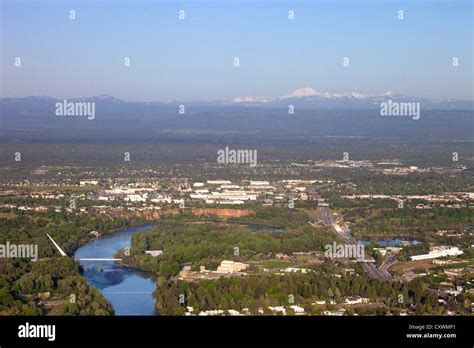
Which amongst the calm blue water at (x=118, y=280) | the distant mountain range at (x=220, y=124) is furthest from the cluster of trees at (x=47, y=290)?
the distant mountain range at (x=220, y=124)

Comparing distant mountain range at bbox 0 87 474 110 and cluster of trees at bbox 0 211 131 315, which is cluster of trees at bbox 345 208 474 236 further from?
distant mountain range at bbox 0 87 474 110

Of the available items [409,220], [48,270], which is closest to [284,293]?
[48,270]

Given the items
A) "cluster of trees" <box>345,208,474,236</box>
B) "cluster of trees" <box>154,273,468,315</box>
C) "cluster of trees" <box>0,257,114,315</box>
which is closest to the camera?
"cluster of trees" <box>0,257,114,315</box>

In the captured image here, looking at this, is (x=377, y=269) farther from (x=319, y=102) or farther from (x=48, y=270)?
(x=319, y=102)

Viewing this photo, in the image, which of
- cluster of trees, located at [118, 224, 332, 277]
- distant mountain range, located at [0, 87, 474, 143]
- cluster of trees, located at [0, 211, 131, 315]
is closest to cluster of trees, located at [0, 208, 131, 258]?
cluster of trees, located at [0, 211, 131, 315]
